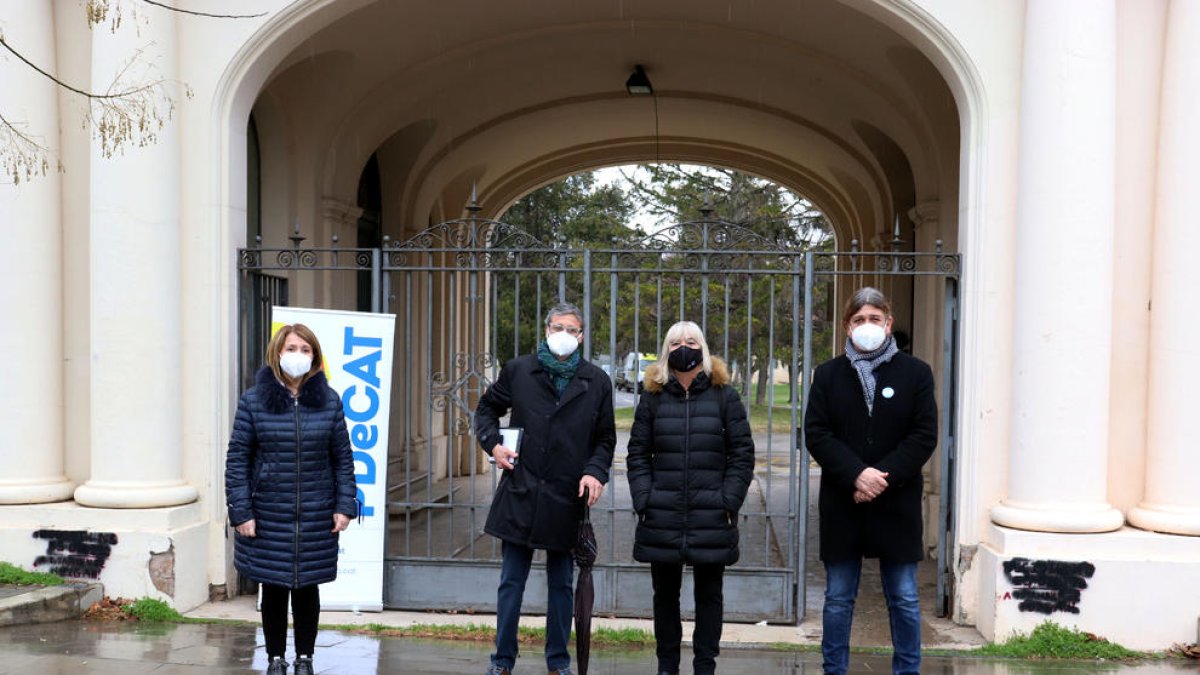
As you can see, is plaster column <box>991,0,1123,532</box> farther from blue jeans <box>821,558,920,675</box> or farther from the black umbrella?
the black umbrella

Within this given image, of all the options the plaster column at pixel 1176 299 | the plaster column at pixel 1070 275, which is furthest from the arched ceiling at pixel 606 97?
the plaster column at pixel 1176 299

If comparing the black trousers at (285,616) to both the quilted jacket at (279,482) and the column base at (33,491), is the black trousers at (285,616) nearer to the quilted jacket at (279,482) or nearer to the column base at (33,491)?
the quilted jacket at (279,482)

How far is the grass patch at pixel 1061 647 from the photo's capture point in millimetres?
6051

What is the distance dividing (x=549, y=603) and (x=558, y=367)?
1.14 metres

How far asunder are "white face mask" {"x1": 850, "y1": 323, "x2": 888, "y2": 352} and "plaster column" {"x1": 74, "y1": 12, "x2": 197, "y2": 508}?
4.40 meters

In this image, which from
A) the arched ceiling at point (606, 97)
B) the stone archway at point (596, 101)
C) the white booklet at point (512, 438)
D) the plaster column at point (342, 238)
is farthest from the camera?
the plaster column at point (342, 238)

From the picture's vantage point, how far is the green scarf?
16.9ft

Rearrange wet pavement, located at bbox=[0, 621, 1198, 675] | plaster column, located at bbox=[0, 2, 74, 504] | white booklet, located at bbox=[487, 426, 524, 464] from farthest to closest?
plaster column, located at bbox=[0, 2, 74, 504] → wet pavement, located at bbox=[0, 621, 1198, 675] → white booklet, located at bbox=[487, 426, 524, 464]

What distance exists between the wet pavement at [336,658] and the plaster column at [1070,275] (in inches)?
37.1

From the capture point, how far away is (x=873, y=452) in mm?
4820

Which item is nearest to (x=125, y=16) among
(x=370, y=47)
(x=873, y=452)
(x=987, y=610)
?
(x=370, y=47)

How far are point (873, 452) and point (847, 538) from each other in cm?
41

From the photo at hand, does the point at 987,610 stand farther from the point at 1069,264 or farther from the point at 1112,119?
the point at 1112,119

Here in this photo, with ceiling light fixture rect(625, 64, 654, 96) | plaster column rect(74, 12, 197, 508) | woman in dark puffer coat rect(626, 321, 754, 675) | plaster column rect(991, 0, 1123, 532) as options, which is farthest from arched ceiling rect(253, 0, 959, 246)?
woman in dark puffer coat rect(626, 321, 754, 675)
